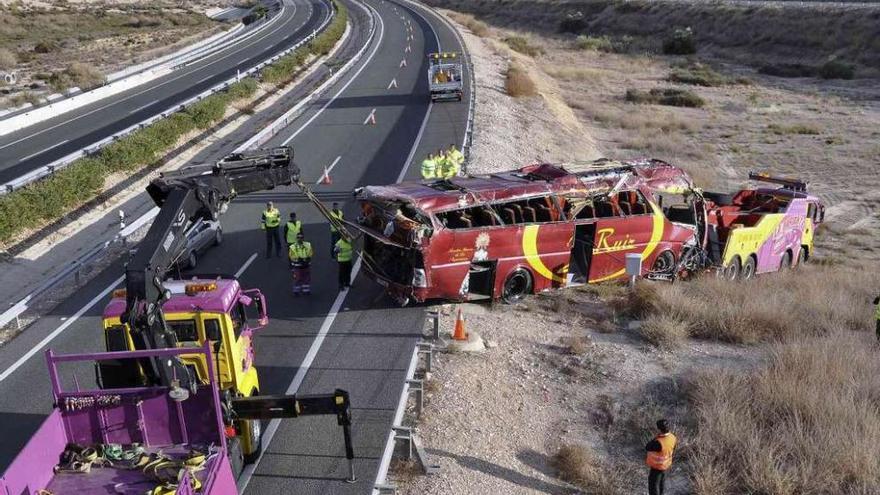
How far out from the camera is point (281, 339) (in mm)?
14031

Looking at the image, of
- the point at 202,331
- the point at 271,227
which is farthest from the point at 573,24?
the point at 202,331

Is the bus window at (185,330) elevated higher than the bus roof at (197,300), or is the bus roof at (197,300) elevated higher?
the bus roof at (197,300)

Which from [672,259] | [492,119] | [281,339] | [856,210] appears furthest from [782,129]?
[281,339]

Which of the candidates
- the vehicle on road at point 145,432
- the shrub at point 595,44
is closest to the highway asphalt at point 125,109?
the vehicle on road at point 145,432

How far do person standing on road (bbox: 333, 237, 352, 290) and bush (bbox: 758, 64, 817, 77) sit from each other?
183 feet

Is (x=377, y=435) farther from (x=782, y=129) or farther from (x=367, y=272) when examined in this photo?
(x=782, y=129)

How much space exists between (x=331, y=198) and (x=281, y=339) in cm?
995

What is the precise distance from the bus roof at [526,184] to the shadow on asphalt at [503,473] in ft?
17.5

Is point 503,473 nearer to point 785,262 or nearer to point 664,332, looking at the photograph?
point 664,332

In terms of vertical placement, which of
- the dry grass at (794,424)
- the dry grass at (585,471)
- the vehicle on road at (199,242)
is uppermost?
the vehicle on road at (199,242)

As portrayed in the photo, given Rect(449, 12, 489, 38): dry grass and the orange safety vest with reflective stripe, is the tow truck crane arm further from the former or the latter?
→ Rect(449, 12, 489, 38): dry grass

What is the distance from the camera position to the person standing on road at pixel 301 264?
50.2 ft

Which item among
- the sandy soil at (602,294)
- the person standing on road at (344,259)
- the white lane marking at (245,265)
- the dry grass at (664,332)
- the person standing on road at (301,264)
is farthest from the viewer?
the white lane marking at (245,265)

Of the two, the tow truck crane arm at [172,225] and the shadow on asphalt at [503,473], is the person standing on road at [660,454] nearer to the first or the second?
the shadow on asphalt at [503,473]
